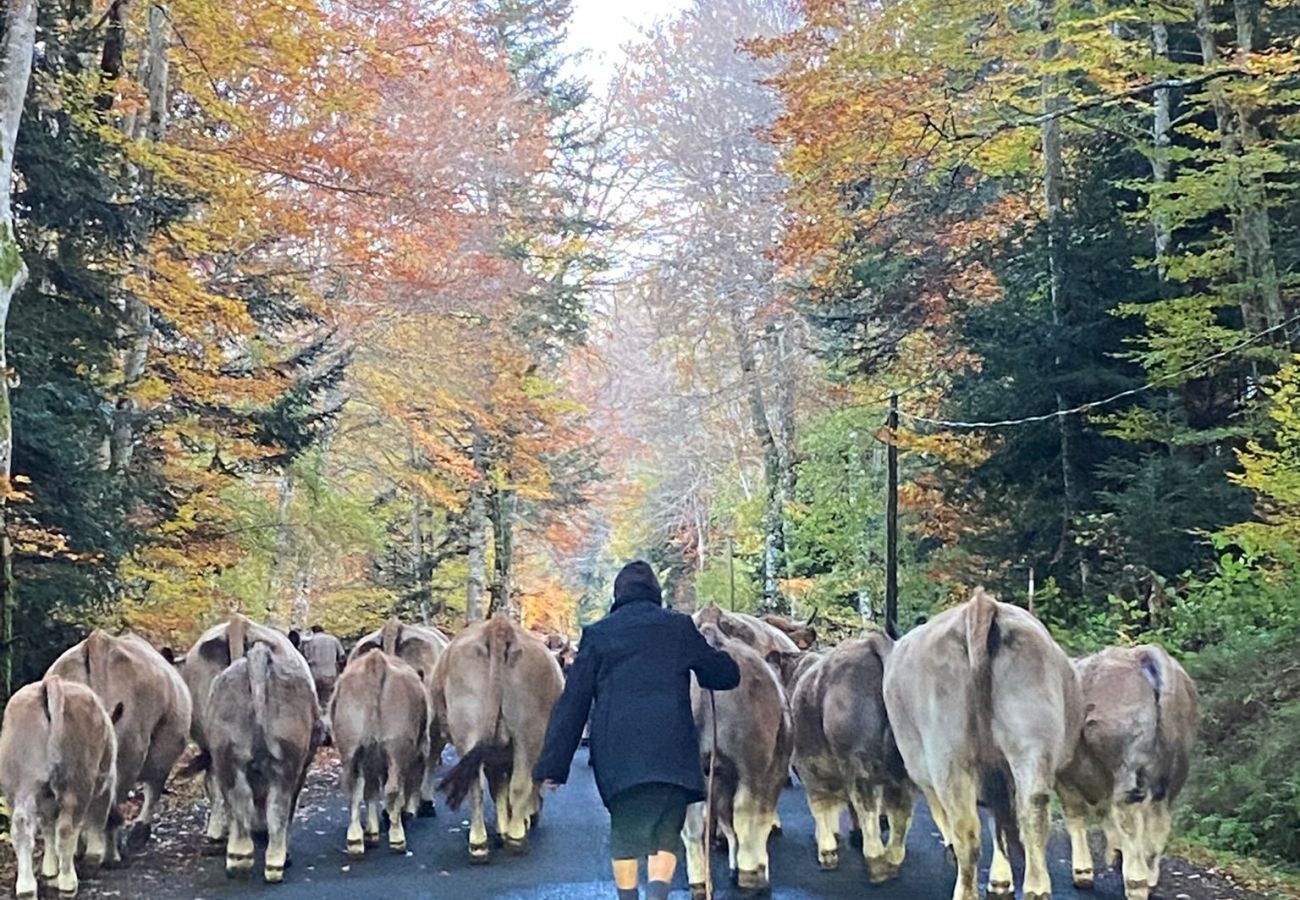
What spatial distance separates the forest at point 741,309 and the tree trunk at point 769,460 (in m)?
0.11

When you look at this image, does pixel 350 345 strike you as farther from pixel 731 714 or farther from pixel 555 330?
pixel 731 714

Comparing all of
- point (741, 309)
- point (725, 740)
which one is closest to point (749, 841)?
point (725, 740)

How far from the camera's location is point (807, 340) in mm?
33188

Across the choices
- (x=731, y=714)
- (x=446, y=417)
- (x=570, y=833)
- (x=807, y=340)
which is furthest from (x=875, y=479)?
(x=731, y=714)

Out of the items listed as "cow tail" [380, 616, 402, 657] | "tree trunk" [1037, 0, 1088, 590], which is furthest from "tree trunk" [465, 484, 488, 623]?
"cow tail" [380, 616, 402, 657]

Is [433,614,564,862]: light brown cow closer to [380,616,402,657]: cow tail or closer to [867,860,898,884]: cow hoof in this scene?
[867,860,898,884]: cow hoof

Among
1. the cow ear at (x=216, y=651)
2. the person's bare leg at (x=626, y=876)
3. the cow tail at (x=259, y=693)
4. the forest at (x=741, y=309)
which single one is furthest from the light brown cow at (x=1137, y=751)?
the cow ear at (x=216, y=651)

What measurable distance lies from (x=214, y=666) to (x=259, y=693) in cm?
250

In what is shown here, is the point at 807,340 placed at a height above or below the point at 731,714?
above

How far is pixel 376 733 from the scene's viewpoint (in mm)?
10531

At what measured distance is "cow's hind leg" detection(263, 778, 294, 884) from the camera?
361 inches

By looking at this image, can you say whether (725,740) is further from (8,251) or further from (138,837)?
(8,251)

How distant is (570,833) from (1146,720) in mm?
5103

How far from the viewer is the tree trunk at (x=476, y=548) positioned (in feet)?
97.0
